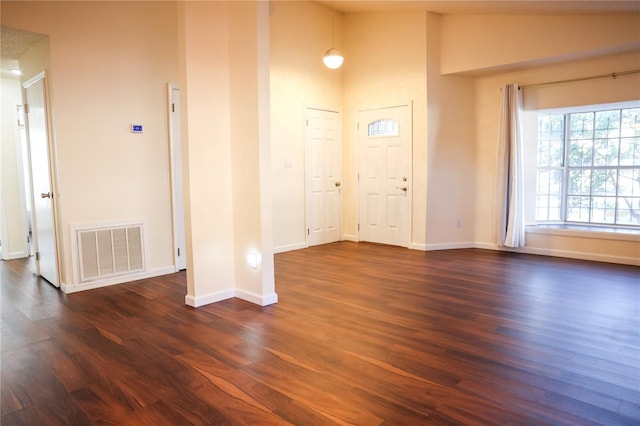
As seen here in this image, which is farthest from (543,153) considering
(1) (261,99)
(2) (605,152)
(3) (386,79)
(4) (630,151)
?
(1) (261,99)

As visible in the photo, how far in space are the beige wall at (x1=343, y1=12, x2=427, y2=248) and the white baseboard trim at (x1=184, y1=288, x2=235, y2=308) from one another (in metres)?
3.30

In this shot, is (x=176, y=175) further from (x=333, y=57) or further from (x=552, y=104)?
(x=552, y=104)

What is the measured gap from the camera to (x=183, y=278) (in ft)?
15.4

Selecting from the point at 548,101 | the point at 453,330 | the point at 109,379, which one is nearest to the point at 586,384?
the point at 453,330

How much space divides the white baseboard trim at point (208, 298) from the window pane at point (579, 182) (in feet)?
16.4

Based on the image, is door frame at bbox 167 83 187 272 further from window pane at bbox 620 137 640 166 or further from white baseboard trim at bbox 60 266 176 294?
window pane at bbox 620 137 640 166

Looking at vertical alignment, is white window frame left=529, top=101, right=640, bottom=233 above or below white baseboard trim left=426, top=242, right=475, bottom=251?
above

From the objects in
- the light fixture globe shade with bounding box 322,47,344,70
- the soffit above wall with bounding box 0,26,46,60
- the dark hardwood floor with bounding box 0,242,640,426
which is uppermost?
the light fixture globe shade with bounding box 322,47,344,70

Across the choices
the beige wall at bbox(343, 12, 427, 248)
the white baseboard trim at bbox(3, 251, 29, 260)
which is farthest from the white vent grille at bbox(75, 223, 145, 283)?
the beige wall at bbox(343, 12, 427, 248)

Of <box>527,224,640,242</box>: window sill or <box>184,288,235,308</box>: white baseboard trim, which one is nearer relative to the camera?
<box>184,288,235,308</box>: white baseboard trim

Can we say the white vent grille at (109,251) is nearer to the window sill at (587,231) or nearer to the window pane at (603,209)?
the window sill at (587,231)

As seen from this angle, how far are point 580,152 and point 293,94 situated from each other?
4183mm

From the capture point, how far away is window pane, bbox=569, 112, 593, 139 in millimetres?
5742

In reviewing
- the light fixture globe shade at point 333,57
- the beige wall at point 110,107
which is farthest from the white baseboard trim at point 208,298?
the light fixture globe shade at point 333,57
